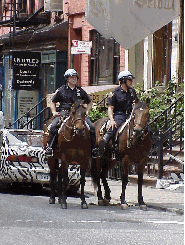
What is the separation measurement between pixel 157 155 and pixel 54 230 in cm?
906

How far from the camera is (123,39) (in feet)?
55.4

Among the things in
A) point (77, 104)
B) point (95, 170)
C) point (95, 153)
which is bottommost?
point (95, 170)

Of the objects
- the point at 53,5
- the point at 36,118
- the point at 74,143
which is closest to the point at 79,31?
the point at 53,5

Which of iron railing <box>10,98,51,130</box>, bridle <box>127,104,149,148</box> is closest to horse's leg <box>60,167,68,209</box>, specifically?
bridle <box>127,104,149,148</box>

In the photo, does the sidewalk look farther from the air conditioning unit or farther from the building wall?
the air conditioning unit

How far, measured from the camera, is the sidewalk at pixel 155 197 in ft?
49.3

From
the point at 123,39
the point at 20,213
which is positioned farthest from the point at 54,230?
the point at 123,39

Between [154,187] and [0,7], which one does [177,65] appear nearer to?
[154,187]

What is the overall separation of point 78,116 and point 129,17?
10.9 feet

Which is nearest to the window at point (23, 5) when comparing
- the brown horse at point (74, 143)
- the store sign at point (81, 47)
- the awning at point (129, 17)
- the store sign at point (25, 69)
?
the store sign at point (25, 69)

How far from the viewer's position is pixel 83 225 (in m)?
12.1

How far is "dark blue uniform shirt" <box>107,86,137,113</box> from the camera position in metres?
15.1

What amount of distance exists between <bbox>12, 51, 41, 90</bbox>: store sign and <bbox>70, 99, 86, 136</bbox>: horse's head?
18.1 m

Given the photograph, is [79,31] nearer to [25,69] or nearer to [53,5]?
[53,5]
